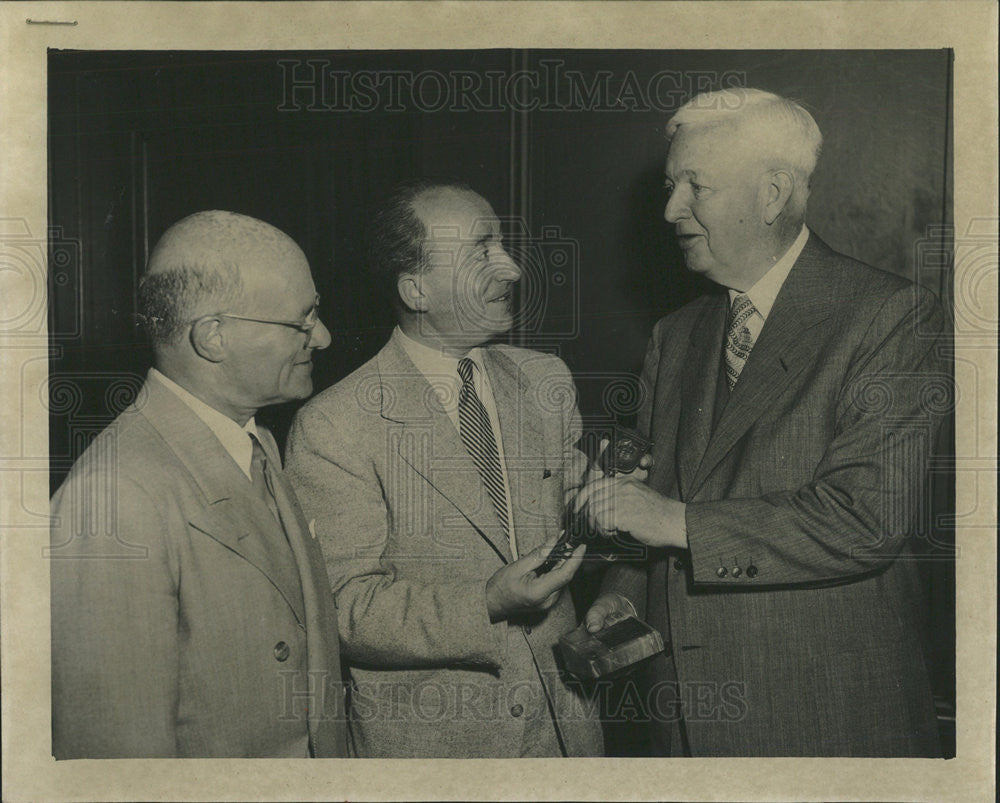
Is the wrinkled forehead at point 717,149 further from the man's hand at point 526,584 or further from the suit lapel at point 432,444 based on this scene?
the man's hand at point 526,584

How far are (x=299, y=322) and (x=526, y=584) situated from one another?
94cm

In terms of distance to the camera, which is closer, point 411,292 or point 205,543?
point 205,543

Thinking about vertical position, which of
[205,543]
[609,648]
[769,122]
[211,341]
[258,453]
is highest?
[769,122]

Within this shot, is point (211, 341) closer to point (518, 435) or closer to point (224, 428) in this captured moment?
point (224, 428)

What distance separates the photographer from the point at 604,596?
2.72 meters

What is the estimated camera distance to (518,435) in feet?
9.04

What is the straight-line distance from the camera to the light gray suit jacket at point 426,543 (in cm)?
266

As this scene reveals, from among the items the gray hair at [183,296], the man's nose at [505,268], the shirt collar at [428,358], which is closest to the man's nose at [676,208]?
the man's nose at [505,268]

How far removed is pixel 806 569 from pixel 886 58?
1.46 meters

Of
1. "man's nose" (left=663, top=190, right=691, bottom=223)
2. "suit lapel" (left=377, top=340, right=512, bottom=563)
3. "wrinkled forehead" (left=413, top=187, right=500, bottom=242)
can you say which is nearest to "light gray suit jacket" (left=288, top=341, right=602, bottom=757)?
"suit lapel" (left=377, top=340, right=512, bottom=563)

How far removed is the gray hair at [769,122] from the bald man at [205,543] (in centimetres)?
118

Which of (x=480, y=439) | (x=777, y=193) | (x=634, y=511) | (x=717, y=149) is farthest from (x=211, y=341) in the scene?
(x=777, y=193)

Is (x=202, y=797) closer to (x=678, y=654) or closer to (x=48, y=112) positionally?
(x=678, y=654)

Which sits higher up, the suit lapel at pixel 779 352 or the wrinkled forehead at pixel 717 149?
the wrinkled forehead at pixel 717 149
